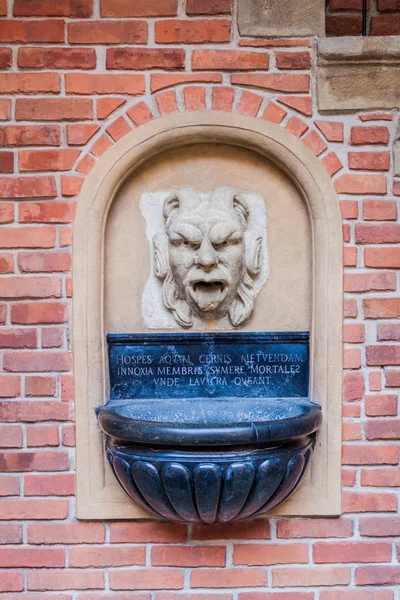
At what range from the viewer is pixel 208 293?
71.7 inches

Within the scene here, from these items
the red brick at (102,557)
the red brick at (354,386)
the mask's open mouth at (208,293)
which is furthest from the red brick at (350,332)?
the red brick at (102,557)

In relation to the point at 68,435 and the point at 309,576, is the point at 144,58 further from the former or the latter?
the point at 309,576

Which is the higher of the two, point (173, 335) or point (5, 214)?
point (5, 214)

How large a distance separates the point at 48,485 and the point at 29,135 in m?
1.16

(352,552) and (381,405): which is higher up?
(381,405)

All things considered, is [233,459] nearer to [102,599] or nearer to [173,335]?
[173,335]

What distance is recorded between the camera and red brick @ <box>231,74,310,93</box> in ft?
5.83

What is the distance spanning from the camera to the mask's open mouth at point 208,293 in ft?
5.96

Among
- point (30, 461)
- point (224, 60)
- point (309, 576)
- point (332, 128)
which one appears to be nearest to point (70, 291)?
point (30, 461)

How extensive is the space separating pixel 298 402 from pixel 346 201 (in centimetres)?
68

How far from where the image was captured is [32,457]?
180 cm

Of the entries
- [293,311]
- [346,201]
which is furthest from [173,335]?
[346,201]

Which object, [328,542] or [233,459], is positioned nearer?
[233,459]

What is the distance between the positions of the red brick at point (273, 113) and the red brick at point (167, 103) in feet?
0.98
